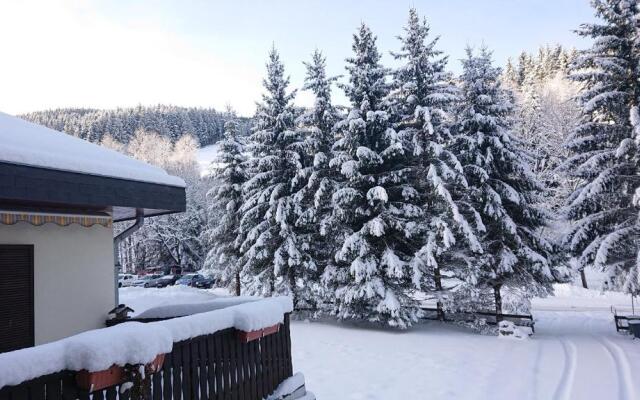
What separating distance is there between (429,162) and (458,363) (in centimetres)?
847

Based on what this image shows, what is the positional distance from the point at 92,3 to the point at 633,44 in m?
18.0

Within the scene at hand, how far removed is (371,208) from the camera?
16.4 metres

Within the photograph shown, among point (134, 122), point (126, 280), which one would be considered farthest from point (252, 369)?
point (134, 122)

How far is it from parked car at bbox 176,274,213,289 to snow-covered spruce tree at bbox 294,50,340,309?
2192 cm

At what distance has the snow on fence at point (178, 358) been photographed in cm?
290

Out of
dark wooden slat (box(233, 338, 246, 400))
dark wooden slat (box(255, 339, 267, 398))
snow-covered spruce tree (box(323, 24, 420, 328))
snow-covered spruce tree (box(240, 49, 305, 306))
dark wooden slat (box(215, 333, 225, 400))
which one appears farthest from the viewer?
snow-covered spruce tree (box(240, 49, 305, 306))

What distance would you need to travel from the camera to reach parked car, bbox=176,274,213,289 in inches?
1490

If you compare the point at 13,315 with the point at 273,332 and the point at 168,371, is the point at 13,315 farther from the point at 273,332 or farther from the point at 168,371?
the point at 273,332

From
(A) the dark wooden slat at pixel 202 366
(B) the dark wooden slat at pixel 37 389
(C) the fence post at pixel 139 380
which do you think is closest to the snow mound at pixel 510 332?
(A) the dark wooden slat at pixel 202 366

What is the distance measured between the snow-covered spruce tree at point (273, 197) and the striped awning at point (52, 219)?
1153 centimetres

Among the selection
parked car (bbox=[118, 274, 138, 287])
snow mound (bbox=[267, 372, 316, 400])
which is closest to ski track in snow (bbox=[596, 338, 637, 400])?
snow mound (bbox=[267, 372, 316, 400])

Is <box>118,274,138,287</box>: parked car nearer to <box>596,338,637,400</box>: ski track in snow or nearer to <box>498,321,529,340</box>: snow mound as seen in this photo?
<box>498,321,529,340</box>: snow mound

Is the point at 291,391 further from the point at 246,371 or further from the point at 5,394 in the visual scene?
the point at 5,394

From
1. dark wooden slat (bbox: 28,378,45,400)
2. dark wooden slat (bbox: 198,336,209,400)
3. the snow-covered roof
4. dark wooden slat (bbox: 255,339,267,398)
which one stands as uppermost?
the snow-covered roof
